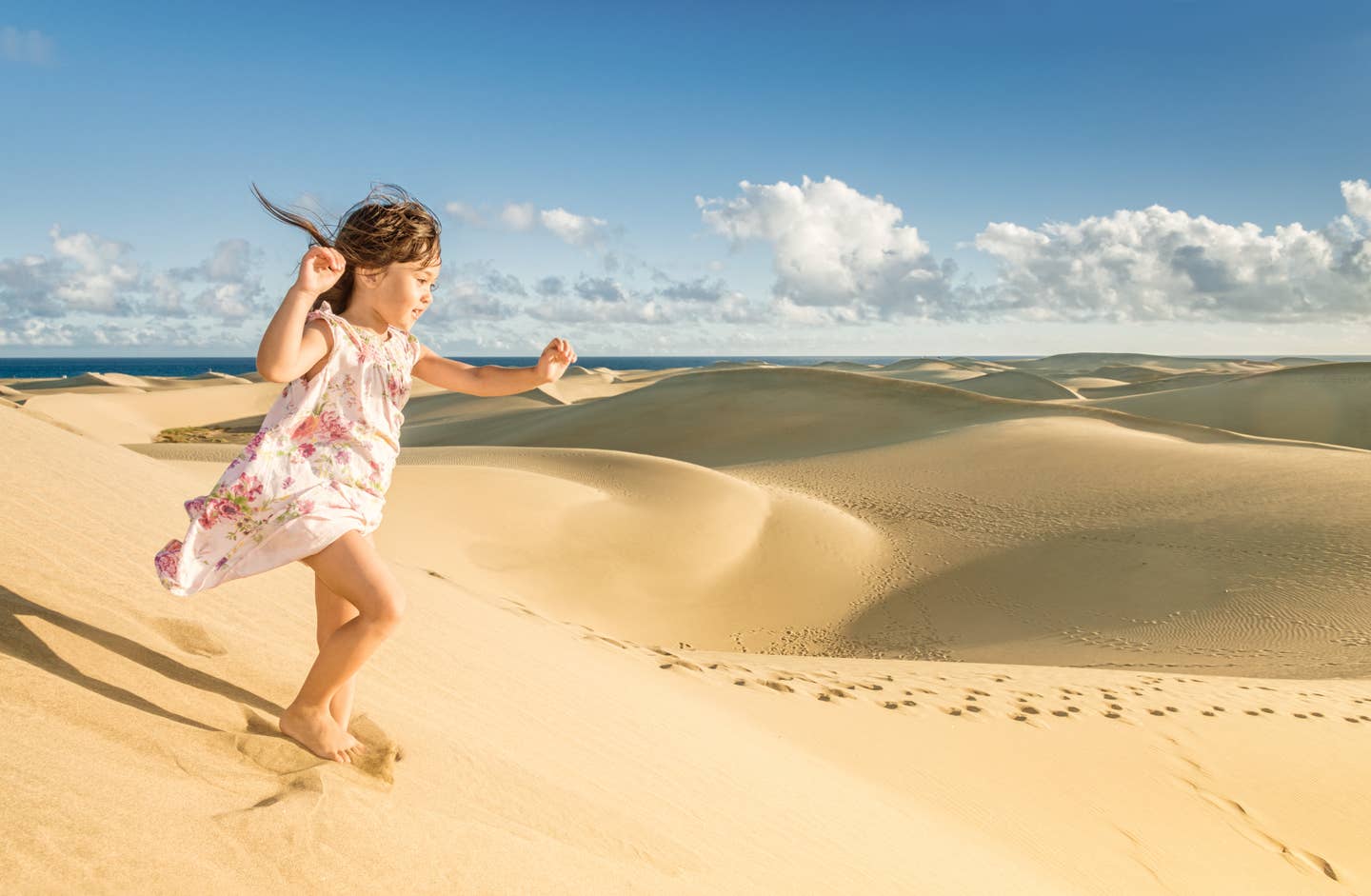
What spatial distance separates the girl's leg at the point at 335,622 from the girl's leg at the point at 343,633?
0.08 m

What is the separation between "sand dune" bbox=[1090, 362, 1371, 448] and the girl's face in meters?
35.5

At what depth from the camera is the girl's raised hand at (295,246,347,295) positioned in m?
2.38

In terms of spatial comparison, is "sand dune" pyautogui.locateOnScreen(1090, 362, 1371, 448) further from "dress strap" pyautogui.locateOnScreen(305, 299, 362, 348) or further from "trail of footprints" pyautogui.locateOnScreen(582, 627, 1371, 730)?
"dress strap" pyautogui.locateOnScreen(305, 299, 362, 348)

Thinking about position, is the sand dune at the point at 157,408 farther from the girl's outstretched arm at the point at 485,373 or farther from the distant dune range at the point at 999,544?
the girl's outstretched arm at the point at 485,373

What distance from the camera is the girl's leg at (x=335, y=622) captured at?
2492mm

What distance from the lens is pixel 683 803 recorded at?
306 cm

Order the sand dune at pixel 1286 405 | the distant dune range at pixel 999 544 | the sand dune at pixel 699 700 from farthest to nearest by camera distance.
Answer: the sand dune at pixel 1286 405 → the distant dune range at pixel 999 544 → the sand dune at pixel 699 700

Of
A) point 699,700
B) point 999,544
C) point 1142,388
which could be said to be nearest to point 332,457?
point 699,700

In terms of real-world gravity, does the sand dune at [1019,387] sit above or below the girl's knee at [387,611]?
below

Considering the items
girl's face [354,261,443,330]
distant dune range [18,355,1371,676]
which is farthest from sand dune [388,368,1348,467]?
girl's face [354,261,443,330]

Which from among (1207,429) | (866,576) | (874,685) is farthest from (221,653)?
(1207,429)

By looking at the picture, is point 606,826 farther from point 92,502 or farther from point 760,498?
point 760,498

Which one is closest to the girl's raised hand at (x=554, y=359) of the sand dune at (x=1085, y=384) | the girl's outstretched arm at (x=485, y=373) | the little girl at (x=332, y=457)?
the girl's outstretched arm at (x=485, y=373)

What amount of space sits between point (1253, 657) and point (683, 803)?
8228mm
